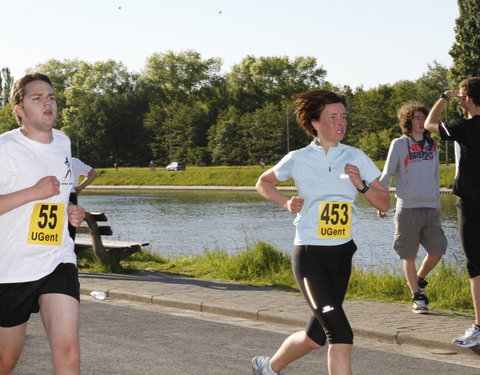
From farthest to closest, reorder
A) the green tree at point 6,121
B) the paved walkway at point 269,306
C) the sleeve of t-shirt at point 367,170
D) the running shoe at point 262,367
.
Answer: the green tree at point 6,121 → the paved walkway at point 269,306 → the running shoe at point 262,367 → the sleeve of t-shirt at point 367,170

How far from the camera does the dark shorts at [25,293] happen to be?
4016 mm

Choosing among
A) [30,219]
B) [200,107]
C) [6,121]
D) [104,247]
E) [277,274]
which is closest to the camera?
[30,219]

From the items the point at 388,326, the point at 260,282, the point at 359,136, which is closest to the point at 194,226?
the point at 260,282

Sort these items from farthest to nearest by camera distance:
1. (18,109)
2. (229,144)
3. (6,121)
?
(6,121)
(229,144)
(18,109)

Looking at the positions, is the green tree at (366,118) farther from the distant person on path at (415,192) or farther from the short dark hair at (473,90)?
the short dark hair at (473,90)

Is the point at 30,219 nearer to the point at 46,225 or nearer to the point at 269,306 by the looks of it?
the point at 46,225

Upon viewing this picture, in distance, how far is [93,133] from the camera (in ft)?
360

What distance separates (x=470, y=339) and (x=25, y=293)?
3.63m

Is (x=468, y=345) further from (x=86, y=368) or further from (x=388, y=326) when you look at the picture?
(x=86, y=368)

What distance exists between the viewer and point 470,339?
6.15 metres

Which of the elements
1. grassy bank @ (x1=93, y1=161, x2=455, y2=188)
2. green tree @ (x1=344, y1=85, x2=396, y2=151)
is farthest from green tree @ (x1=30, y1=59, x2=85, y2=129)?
green tree @ (x1=344, y1=85, x2=396, y2=151)

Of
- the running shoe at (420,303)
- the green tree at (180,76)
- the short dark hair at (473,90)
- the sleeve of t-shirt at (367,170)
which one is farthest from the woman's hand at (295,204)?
the green tree at (180,76)

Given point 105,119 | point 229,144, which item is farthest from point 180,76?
point 229,144

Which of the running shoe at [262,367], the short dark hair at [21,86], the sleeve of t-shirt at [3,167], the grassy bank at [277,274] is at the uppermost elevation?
the short dark hair at [21,86]
